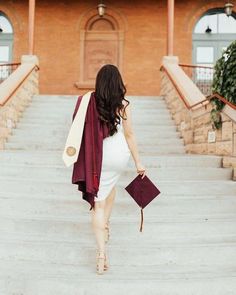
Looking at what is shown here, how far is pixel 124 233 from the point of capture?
3.78 m

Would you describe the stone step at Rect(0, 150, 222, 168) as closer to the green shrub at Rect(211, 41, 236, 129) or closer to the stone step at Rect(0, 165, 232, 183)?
the stone step at Rect(0, 165, 232, 183)

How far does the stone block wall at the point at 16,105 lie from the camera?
7.44 m

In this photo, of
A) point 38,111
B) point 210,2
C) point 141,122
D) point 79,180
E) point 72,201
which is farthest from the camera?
point 210,2

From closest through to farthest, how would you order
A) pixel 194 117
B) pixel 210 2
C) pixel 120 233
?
pixel 120 233 → pixel 194 117 → pixel 210 2

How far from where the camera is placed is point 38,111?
9.01 meters

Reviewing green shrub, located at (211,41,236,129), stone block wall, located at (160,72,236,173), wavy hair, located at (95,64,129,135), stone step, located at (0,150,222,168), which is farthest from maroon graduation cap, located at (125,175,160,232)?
green shrub, located at (211,41,236,129)

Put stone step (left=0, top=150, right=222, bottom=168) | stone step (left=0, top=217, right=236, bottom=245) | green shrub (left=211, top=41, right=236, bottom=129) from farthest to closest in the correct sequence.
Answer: stone step (left=0, top=150, right=222, bottom=168) < green shrub (left=211, top=41, right=236, bottom=129) < stone step (left=0, top=217, right=236, bottom=245)

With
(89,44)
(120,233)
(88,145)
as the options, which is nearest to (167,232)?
(120,233)

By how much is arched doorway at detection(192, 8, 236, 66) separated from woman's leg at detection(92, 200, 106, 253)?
485 inches

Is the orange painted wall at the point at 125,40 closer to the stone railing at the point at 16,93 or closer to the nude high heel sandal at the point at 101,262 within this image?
Answer: the stone railing at the point at 16,93

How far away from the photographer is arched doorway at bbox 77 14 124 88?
14.5 m

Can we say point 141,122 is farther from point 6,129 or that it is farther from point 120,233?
point 120,233

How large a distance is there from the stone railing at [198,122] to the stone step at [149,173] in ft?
Answer: 0.84

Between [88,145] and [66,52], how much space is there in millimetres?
12227
